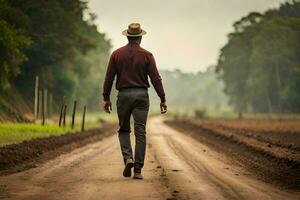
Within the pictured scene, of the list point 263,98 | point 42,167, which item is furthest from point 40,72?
point 42,167

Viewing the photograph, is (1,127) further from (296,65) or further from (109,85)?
(296,65)

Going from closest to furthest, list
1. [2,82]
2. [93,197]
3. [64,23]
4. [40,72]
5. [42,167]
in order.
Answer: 1. [93,197]
2. [42,167]
3. [2,82]
4. [64,23]
5. [40,72]

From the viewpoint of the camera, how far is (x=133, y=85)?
9.70m

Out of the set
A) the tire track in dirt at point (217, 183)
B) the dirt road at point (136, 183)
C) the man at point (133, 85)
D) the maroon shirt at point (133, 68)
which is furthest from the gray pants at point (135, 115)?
the tire track in dirt at point (217, 183)

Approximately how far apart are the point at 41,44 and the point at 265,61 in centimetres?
3802

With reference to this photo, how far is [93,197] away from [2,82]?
30795mm

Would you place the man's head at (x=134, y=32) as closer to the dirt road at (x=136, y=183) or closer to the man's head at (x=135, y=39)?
the man's head at (x=135, y=39)

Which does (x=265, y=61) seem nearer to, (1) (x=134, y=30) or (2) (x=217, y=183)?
(1) (x=134, y=30)

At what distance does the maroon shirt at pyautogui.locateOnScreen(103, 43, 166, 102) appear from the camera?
9.76 m

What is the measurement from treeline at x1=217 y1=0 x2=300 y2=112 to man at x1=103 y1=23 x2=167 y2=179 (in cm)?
4211

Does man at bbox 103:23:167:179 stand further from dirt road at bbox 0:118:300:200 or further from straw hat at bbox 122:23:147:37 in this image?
dirt road at bbox 0:118:300:200

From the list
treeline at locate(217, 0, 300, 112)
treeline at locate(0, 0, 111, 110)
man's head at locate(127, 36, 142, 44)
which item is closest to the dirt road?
man's head at locate(127, 36, 142, 44)

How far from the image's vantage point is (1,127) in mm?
25906

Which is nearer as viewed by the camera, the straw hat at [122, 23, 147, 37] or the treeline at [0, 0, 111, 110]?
the straw hat at [122, 23, 147, 37]
